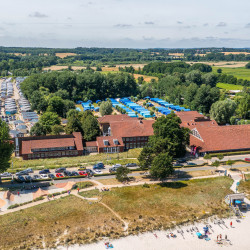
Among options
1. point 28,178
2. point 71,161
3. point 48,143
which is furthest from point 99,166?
point 48,143

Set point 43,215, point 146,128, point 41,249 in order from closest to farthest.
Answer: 1. point 41,249
2. point 43,215
3. point 146,128

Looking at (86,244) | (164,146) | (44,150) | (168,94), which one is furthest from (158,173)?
(168,94)

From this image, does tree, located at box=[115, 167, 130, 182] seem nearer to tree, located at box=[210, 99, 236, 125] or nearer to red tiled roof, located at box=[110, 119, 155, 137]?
red tiled roof, located at box=[110, 119, 155, 137]

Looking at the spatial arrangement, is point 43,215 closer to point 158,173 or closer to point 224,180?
point 158,173

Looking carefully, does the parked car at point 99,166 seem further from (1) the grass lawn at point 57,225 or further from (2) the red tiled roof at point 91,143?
(1) the grass lawn at point 57,225

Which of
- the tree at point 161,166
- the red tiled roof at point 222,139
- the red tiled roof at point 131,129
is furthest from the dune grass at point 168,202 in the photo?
the red tiled roof at point 131,129

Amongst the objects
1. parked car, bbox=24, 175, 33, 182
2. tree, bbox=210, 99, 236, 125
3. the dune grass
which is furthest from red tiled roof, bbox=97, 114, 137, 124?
the dune grass

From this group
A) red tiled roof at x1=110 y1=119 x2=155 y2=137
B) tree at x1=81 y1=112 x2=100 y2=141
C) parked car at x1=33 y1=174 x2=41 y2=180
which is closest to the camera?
parked car at x1=33 y1=174 x2=41 y2=180
